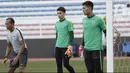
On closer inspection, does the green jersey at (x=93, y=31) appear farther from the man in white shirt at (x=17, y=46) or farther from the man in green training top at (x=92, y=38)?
the man in white shirt at (x=17, y=46)

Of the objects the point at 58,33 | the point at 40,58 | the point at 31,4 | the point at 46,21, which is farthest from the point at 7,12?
the point at 58,33

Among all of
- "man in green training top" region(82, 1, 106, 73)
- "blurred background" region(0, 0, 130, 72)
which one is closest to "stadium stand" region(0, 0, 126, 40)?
"blurred background" region(0, 0, 130, 72)

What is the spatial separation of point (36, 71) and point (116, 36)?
17.6ft

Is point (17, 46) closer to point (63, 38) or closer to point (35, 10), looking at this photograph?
point (63, 38)

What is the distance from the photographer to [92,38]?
24.5 ft

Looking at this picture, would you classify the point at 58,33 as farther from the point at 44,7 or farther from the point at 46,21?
the point at 44,7

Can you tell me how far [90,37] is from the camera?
7.48m

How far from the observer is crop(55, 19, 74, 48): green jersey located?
9.01 metres

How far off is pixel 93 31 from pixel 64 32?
67.3 inches

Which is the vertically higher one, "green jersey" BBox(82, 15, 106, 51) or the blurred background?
"green jersey" BBox(82, 15, 106, 51)

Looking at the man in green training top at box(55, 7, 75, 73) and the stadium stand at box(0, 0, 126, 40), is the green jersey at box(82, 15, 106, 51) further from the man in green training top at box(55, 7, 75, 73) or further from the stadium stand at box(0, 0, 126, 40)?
the stadium stand at box(0, 0, 126, 40)

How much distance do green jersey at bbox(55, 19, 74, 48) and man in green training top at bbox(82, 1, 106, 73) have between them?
4.90 ft

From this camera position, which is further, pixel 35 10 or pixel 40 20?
pixel 35 10

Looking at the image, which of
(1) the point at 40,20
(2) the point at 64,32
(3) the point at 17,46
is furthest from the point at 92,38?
(1) the point at 40,20
